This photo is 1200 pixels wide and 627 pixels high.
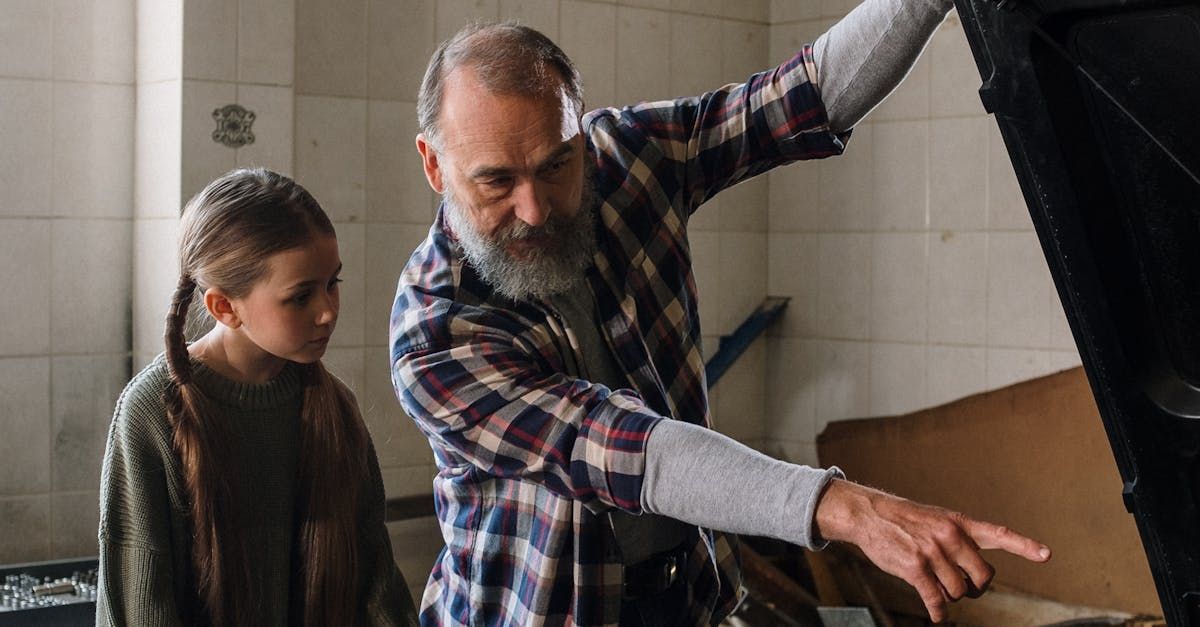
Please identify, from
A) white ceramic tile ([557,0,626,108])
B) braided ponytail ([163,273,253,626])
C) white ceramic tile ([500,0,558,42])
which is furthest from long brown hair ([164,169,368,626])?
white ceramic tile ([557,0,626,108])

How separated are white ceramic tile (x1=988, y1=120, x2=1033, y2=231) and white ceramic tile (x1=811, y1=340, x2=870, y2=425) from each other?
0.60 metres

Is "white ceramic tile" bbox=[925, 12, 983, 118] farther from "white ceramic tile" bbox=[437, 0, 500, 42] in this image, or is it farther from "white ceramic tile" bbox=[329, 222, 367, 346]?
"white ceramic tile" bbox=[329, 222, 367, 346]

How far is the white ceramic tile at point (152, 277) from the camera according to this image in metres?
2.89

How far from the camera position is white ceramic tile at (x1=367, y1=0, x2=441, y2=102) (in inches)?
131

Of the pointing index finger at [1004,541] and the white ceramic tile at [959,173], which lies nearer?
the pointing index finger at [1004,541]

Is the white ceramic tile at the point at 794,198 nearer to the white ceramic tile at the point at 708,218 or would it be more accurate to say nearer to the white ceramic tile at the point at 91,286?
the white ceramic tile at the point at 708,218

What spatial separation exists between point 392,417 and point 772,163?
1812 millimetres

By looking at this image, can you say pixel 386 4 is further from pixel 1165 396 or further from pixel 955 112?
pixel 1165 396

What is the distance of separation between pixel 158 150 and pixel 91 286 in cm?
35

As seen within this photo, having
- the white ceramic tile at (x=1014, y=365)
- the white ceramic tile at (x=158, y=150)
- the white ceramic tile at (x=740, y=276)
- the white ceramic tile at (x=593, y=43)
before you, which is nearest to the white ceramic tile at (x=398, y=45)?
the white ceramic tile at (x=593, y=43)

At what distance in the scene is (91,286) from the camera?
2963 millimetres

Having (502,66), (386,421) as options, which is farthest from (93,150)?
(502,66)

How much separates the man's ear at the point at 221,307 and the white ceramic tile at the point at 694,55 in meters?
2.43

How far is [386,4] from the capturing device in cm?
334
